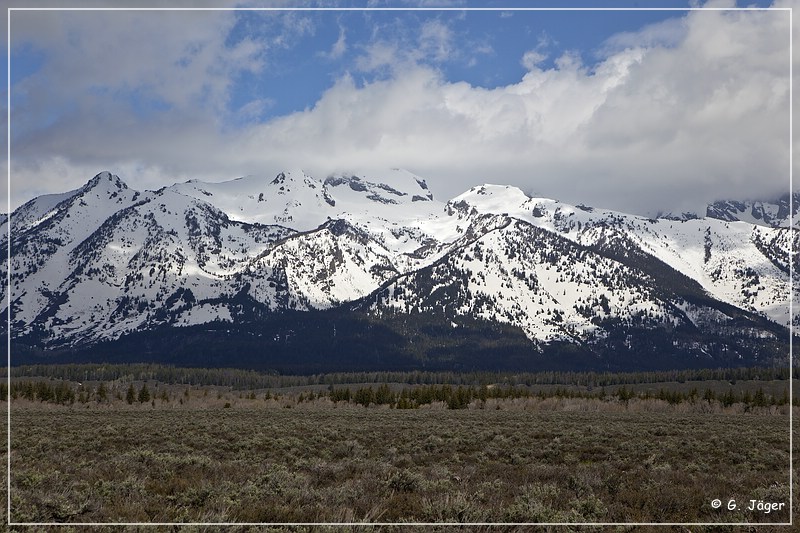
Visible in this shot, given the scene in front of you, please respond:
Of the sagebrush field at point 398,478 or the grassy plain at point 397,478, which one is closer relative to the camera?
the sagebrush field at point 398,478

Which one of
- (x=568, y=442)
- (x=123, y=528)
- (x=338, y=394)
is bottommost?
(x=338, y=394)

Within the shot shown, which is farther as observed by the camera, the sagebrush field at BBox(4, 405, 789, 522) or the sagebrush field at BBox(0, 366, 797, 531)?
the sagebrush field at BBox(4, 405, 789, 522)

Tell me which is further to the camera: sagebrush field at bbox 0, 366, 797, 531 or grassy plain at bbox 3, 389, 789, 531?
grassy plain at bbox 3, 389, 789, 531

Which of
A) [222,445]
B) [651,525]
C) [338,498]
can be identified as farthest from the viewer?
[222,445]

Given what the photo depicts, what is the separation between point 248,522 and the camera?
46.1 feet

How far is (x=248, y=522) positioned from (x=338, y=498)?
3.25 m

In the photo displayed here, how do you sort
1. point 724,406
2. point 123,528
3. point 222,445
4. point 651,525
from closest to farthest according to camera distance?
point 123,528 → point 651,525 → point 222,445 → point 724,406

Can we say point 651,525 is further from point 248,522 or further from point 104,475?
point 104,475

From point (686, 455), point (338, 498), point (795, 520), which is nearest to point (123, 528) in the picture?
point (338, 498)

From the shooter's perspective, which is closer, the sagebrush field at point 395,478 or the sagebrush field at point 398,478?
the sagebrush field at point 398,478

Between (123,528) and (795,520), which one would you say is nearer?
(123,528)

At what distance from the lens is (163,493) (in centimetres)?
1748

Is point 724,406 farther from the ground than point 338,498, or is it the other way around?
point 338,498

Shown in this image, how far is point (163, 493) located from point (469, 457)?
12974mm
